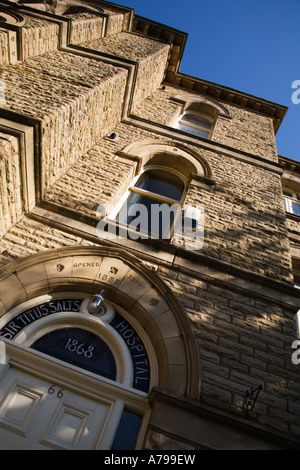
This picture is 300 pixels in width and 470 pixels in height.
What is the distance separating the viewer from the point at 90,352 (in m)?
4.18

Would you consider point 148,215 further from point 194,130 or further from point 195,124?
point 195,124

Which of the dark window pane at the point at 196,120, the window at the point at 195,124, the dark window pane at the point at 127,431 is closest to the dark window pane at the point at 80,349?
the dark window pane at the point at 127,431

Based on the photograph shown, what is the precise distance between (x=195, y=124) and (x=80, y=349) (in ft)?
33.5

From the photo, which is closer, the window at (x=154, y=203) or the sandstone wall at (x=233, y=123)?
the window at (x=154, y=203)

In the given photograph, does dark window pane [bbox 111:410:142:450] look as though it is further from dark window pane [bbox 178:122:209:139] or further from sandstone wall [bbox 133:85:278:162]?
dark window pane [bbox 178:122:209:139]

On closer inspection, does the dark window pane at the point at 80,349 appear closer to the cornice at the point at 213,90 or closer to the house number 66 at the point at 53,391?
the house number 66 at the point at 53,391

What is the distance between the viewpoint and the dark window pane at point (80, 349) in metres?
4.04

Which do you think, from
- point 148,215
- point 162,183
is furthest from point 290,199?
point 148,215

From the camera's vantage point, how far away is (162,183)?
8.17 meters

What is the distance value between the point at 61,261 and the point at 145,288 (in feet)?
4.11

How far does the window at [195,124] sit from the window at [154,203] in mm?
4105

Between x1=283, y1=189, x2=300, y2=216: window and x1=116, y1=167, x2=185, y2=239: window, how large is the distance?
4387 mm

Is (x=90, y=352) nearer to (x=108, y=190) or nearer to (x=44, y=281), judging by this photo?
(x=44, y=281)

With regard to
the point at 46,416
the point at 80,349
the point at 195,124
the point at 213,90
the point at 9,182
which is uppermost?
the point at 213,90
